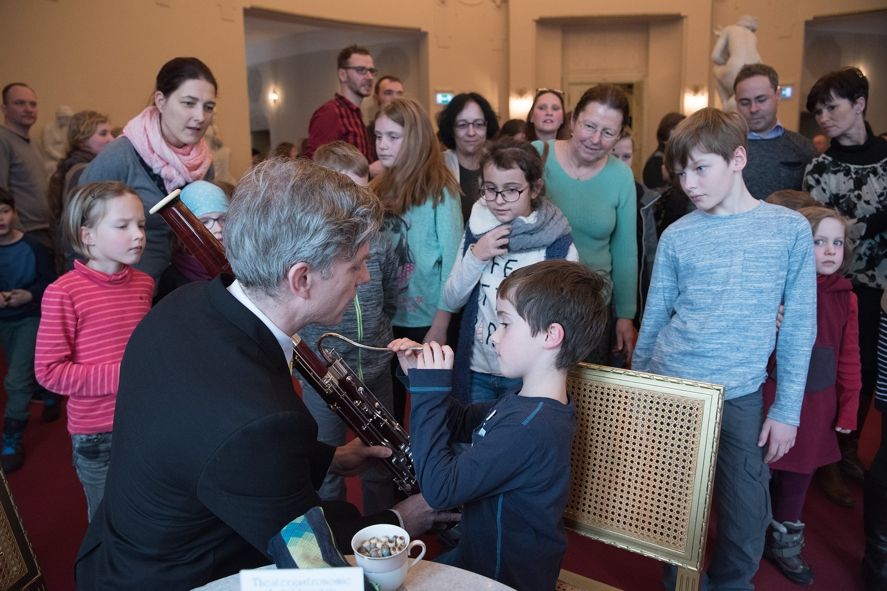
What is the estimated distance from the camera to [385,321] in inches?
94.8

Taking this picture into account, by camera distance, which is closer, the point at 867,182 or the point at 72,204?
the point at 72,204

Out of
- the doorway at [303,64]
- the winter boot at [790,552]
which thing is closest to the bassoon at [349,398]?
the winter boot at [790,552]

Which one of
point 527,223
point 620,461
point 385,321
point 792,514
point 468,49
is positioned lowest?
point 792,514

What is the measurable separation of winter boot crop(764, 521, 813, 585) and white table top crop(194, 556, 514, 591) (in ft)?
5.90

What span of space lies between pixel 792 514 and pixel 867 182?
1507 millimetres

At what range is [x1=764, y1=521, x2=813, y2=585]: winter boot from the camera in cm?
237

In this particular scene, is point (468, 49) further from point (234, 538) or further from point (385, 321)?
point (234, 538)

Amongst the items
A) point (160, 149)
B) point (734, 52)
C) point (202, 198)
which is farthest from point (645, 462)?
point (734, 52)

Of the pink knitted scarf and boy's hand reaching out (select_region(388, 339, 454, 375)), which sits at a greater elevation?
the pink knitted scarf

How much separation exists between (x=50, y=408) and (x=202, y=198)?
8.25ft

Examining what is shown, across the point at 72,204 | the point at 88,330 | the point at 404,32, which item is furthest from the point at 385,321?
the point at 404,32

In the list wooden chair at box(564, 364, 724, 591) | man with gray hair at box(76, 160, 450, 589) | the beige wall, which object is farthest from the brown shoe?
the beige wall

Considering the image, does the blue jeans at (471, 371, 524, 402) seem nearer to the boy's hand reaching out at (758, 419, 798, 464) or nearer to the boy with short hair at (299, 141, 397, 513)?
the boy with short hair at (299, 141, 397, 513)

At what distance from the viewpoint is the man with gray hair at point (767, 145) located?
10.3 feet
